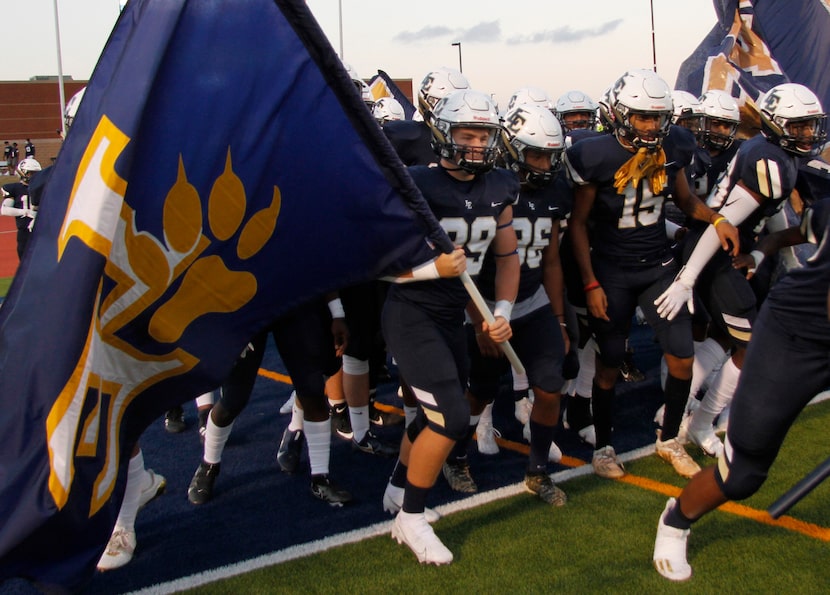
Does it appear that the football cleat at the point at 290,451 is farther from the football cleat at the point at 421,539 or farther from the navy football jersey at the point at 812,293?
the navy football jersey at the point at 812,293

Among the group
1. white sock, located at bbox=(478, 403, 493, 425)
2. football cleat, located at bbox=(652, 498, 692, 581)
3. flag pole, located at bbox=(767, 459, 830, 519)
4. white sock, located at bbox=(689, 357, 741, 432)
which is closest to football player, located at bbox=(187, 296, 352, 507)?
white sock, located at bbox=(478, 403, 493, 425)

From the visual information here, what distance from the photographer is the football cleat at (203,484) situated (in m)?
4.35

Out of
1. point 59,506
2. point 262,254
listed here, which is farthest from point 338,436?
point 59,506

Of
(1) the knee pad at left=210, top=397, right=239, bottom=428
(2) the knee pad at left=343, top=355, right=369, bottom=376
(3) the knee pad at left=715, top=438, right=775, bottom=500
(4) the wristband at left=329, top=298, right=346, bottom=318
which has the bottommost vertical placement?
(2) the knee pad at left=343, top=355, right=369, bottom=376

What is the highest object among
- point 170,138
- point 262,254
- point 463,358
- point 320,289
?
point 170,138

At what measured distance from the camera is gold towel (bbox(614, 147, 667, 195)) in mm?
4270

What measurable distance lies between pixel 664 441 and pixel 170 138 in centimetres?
322

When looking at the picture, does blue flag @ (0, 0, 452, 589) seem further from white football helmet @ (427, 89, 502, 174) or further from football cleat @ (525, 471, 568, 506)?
football cleat @ (525, 471, 568, 506)

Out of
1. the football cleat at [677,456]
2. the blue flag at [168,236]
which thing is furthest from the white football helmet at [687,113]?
the blue flag at [168,236]

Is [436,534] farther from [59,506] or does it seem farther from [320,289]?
[59,506]

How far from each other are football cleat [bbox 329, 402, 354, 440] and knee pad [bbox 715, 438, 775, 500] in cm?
276

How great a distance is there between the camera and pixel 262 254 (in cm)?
316

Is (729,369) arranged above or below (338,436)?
above

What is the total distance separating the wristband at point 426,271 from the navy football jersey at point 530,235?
0.81 meters
